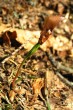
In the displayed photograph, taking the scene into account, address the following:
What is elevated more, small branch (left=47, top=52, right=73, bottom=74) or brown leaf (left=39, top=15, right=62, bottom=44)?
brown leaf (left=39, top=15, right=62, bottom=44)

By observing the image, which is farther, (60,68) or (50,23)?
(60,68)

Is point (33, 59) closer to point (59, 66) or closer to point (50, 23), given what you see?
point (59, 66)

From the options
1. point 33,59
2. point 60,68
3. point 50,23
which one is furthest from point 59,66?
point 50,23

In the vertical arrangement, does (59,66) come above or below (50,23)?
below

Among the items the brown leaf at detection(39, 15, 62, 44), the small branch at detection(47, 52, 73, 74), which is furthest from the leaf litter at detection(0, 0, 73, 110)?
the brown leaf at detection(39, 15, 62, 44)

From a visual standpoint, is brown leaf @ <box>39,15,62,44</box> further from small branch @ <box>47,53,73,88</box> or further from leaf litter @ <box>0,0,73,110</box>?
small branch @ <box>47,53,73,88</box>

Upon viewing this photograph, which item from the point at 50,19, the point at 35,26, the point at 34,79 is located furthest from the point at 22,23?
the point at 50,19

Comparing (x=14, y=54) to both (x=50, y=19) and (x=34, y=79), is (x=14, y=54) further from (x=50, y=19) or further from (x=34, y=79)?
(x=50, y=19)

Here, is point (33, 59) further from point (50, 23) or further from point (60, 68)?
point (50, 23)

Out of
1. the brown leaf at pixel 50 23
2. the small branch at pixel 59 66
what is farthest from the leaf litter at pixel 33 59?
the brown leaf at pixel 50 23
